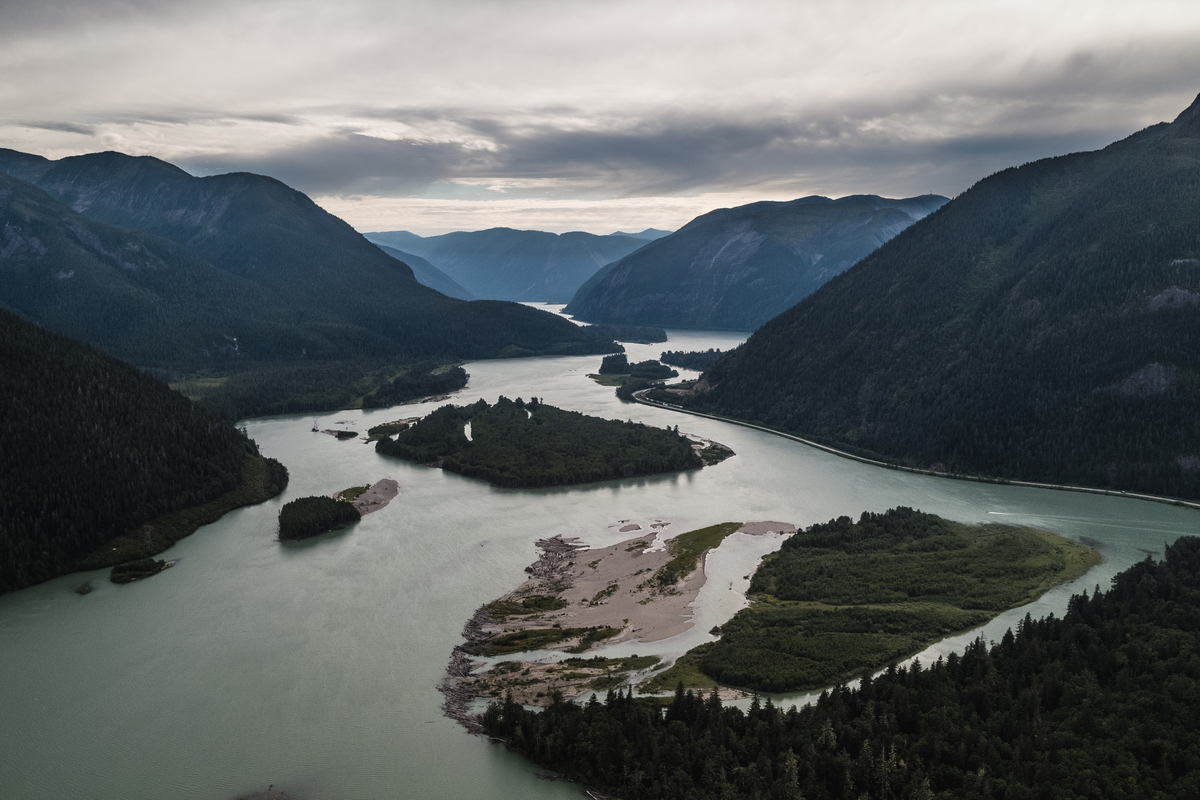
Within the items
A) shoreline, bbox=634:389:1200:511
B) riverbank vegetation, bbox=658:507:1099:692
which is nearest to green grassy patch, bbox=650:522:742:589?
riverbank vegetation, bbox=658:507:1099:692

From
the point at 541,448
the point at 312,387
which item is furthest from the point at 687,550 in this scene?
the point at 312,387

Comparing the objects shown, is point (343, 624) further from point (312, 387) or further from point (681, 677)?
point (312, 387)

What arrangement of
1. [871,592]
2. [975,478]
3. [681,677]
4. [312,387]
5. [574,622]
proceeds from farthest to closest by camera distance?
[312,387]
[975,478]
[871,592]
[574,622]
[681,677]

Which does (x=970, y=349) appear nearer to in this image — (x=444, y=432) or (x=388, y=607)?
(x=444, y=432)

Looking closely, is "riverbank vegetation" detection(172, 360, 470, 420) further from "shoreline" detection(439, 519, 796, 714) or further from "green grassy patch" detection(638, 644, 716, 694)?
"green grassy patch" detection(638, 644, 716, 694)

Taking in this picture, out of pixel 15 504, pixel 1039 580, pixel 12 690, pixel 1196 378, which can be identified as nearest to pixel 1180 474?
pixel 1196 378

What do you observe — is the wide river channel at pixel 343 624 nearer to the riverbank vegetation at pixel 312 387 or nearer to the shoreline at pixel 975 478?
the shoreline at pixel 975 478

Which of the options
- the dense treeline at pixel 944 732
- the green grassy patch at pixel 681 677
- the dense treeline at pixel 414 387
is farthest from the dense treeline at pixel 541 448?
the dense treeline at pixel 944 732
